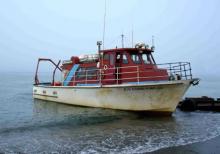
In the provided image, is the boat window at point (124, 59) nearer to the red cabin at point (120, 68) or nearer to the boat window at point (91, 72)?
the red cabin at point (120, 68)

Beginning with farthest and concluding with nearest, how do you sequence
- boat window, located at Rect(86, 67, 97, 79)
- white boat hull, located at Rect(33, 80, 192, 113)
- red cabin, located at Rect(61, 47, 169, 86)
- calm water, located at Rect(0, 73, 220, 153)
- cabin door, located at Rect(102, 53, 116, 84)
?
boat window, located at Rect(86, 67, 97, 79), cabin door, located at Rect(102, 53, 116, 84), red cabin, located at Rect(61, 47, 169, 86), white boat hull, located at Rect(33, 80, 192, 113), calm water, located at Rect(0, 73, 220, 153)

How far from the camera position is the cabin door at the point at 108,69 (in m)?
14.9

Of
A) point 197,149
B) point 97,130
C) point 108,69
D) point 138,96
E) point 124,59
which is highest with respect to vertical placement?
point 124,59

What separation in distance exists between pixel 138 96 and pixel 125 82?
3.41 ft

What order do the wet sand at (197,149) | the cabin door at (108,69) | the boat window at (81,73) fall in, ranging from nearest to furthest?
the wet sand at (197,149)
the cabin door at (108,69)
the boat window at (81,73)

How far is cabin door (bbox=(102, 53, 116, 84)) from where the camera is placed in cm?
1487

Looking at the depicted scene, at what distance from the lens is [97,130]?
11.1 metres

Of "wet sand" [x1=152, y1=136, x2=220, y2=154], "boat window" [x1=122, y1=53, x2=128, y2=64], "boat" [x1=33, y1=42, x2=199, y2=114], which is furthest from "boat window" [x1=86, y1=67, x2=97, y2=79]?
"wet sand" [x1=152, y1=136, x2=220, y2=154]

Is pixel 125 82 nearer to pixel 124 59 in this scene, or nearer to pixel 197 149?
pixel 124 59

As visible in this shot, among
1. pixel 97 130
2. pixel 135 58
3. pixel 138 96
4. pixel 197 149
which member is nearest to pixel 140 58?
pixel 135 58

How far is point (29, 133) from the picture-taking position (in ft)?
34.9

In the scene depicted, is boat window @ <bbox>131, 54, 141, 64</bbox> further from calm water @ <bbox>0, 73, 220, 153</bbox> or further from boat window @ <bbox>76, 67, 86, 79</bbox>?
boat window @ <bbox>76, 67, 86, 79</bbox>

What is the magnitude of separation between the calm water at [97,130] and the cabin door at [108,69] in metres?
1.46

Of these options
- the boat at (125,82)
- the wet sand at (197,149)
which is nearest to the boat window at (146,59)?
the boat at (125,82)
